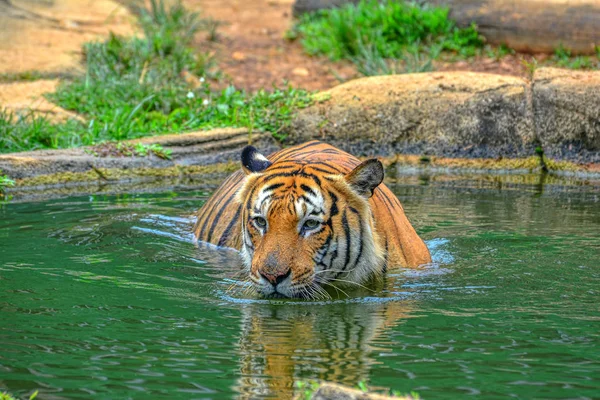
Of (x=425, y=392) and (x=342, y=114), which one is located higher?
(x=342, y=114)

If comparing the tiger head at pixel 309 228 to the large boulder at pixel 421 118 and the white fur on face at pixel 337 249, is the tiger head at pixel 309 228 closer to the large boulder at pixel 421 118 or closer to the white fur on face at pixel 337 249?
the white fur on face at pixel 337 249

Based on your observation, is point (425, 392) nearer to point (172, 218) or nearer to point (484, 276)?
point (484, 276)

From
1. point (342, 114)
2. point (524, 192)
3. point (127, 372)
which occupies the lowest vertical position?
point (127, 372)

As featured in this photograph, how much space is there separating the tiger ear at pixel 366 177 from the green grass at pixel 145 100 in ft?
12.0

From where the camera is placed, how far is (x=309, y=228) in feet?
14.4

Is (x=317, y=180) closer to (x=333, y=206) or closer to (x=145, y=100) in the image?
(x=333, y=206)

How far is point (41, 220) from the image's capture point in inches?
248

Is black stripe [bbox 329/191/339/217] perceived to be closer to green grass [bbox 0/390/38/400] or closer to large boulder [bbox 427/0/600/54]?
green grass [bbox 0/390/38/400]

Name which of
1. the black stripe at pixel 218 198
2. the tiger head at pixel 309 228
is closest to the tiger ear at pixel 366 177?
the tiger head at pixel 309 228

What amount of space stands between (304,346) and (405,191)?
3858mm

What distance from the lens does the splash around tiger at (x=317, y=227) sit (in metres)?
4.25

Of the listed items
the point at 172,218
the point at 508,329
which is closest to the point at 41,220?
the point at 172,218

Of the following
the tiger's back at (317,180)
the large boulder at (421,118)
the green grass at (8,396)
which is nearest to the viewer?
the green grass at (8,396)

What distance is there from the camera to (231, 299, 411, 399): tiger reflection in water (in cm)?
321
